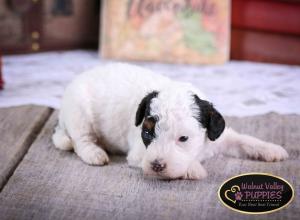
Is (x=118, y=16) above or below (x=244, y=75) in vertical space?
above

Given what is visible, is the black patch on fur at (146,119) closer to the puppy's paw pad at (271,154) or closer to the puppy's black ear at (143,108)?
the puppy's black ear at (143,108)

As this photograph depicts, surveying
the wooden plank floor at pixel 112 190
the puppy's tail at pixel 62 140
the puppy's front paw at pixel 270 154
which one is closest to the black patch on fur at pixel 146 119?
the wooden plank floor at pixel 112 190

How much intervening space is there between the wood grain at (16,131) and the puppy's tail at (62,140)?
147 mm

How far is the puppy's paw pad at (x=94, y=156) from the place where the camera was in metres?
2.43

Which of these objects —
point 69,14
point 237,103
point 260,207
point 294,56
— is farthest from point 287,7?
point 260,207

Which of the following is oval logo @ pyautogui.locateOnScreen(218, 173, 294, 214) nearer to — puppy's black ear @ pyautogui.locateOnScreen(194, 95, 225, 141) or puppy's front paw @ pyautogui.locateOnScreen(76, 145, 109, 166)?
puppy's black ear @ pyautogui.locateOnScreen(194, 95, 225, 141)

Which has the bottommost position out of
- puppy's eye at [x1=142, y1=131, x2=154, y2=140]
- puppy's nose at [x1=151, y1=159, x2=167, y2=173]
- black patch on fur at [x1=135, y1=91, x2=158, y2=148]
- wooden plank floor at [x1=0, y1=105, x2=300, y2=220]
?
wooden plank floor at [x1=0, y1=105, x2=300, y2=220]

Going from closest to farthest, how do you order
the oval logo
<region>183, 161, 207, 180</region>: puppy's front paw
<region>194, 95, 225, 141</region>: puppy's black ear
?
the oval logo → <region>194, 95, 225, 141</region>: puppy's black ear → <region>183, 161, 207, 180</region>: puppy's front paw

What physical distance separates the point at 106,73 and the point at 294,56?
177cm

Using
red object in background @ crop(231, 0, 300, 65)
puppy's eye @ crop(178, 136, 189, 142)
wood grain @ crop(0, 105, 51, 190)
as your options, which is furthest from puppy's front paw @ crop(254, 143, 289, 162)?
red object in background @ crop(231, 0, 300, 65)

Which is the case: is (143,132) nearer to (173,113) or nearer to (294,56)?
(173,113)

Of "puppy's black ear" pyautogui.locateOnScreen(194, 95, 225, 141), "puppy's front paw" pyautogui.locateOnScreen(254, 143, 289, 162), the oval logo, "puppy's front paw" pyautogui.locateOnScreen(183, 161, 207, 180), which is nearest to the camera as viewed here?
the oval logo

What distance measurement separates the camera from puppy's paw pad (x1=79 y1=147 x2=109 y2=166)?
243cm

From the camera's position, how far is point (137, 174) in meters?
2.34
